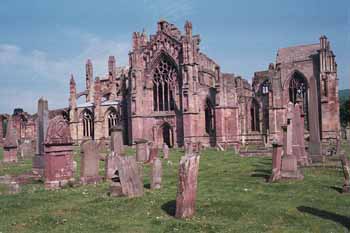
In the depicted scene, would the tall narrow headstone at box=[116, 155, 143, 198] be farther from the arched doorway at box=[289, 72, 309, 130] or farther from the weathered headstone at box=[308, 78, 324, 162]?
the arched doorway at box=[289, 72, 309, 130]

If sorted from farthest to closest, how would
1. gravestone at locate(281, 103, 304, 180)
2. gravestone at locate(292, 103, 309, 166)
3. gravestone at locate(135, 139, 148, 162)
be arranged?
gravestone at locate(135, 139, 148, 162) → gravestone at locate(292, 103, 309, 166) → gravestone at locate(281, 103, 304, 180)

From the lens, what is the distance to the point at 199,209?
9219 mm

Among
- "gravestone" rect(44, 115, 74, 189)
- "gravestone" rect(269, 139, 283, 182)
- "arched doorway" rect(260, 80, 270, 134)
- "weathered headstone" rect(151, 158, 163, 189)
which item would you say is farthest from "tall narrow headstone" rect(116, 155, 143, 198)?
"arched doorway" rect(260, 80, 270, 134)

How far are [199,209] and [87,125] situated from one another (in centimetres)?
4157

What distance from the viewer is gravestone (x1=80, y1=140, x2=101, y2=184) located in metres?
14.3

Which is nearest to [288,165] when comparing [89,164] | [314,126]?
[314,126]

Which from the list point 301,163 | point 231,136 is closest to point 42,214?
point 301,163

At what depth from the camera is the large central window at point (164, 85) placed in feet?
140

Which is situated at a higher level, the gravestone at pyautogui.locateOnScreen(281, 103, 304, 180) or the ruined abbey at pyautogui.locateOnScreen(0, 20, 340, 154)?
the ruined abbey at pyautogui.locateOnScreen(0, 20, 340, 154)

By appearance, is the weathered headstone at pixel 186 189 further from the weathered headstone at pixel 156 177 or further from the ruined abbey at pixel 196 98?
the ruined abbey at pixel 196 98

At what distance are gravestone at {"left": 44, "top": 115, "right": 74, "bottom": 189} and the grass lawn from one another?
0.63 metres

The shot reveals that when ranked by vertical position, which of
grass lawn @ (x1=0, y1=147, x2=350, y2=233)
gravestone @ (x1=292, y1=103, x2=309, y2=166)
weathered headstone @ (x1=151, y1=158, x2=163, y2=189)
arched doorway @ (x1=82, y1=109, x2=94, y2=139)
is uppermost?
arched doorway @ (x1=82, y1=109, x2=94, y2=139)

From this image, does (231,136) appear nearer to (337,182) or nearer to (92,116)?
(92,116)

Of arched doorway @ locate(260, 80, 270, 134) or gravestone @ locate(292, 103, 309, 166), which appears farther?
arched doorway @ locate(260, 80, 270, 134)
